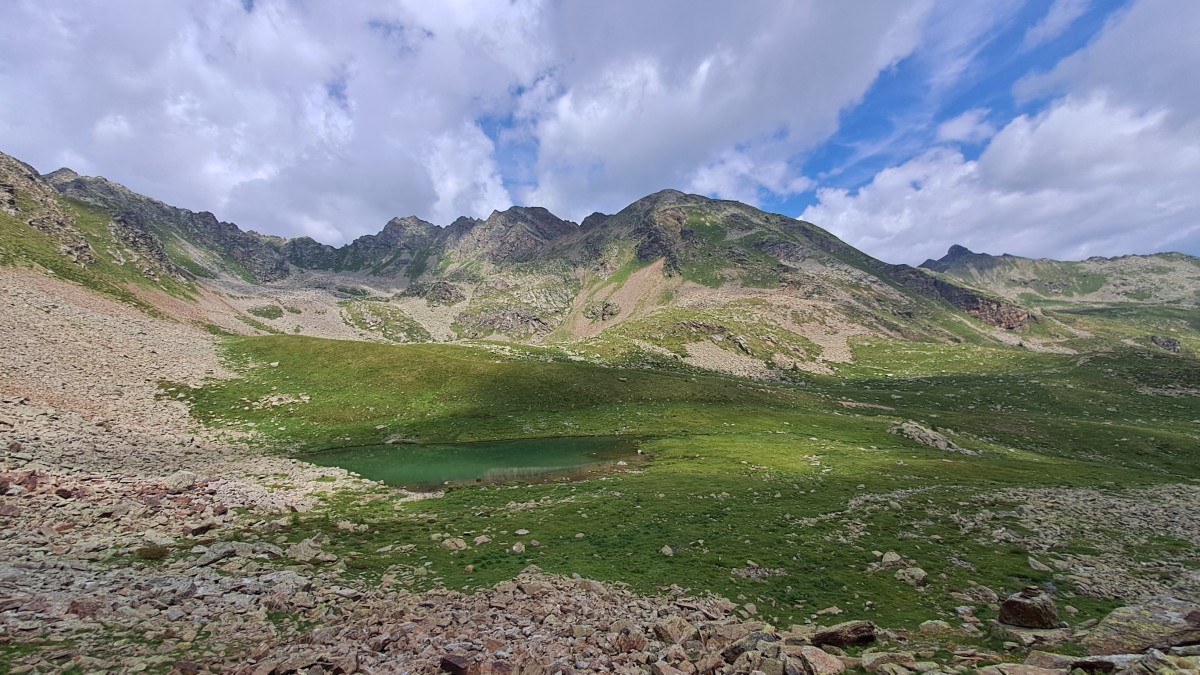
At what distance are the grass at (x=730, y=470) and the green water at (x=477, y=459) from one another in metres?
4.32

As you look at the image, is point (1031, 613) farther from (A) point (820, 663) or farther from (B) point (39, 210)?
(B) point (39, 210)

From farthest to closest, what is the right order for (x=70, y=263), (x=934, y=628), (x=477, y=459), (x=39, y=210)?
(x=39, y=210) → (x=70, y=263) → (x=477, y=459) → (x=934, y=628)

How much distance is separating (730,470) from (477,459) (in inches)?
Answer: 1083

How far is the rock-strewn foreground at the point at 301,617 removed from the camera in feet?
38.7

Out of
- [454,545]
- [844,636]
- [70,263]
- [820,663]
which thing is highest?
[70,263]

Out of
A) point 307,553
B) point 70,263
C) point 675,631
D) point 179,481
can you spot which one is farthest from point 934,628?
point 70,263

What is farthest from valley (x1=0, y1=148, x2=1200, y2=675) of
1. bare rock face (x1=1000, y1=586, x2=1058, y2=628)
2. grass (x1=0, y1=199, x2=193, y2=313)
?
grass (x1=0, y1=199, x2=193, y2=313)

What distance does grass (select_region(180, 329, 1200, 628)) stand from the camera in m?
21.7

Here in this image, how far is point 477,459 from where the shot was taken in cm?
5369

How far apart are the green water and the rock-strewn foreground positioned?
1495 centimetres

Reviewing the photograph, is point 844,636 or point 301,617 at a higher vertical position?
point 844,636

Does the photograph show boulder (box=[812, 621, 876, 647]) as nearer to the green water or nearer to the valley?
the valley

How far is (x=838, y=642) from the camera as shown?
13.9 meters

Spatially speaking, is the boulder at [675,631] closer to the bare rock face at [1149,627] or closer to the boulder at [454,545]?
the bare rock face at [1149,627]
